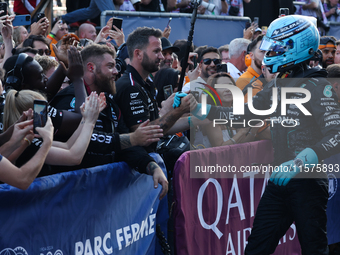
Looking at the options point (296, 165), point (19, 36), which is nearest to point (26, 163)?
point (296, 165)

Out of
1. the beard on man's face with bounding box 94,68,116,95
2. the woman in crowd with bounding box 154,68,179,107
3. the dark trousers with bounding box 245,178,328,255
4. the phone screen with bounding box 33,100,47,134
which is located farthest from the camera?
the woman in crowd with bounding box 154,68,179,107

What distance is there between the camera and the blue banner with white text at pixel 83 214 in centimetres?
294

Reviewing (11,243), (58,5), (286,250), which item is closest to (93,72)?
(11,243)

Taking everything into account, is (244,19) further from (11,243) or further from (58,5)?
(11,243)

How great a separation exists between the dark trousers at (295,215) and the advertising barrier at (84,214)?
947mm

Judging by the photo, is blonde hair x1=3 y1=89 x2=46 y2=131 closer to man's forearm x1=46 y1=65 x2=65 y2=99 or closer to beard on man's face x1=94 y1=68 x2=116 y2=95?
beard on man's face x1=94 y1=68 x2=116 y2=95

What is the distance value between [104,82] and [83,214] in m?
1.41

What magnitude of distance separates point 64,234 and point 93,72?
5.68 feet

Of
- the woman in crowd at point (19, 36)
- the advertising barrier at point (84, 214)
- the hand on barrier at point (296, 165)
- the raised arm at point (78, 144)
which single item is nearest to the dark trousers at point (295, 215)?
the hand on barrier at point (296, 165)

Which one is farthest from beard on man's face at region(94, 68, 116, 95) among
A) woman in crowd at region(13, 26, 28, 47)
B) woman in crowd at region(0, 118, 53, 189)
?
woman in crowd at region(13, 26, 28, 47)

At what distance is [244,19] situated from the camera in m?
10.2

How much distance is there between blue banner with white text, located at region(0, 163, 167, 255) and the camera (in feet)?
9.66

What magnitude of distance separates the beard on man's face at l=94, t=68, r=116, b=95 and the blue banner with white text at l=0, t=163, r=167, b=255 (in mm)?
831

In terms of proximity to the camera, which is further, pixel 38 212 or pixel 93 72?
pixel 93 72
